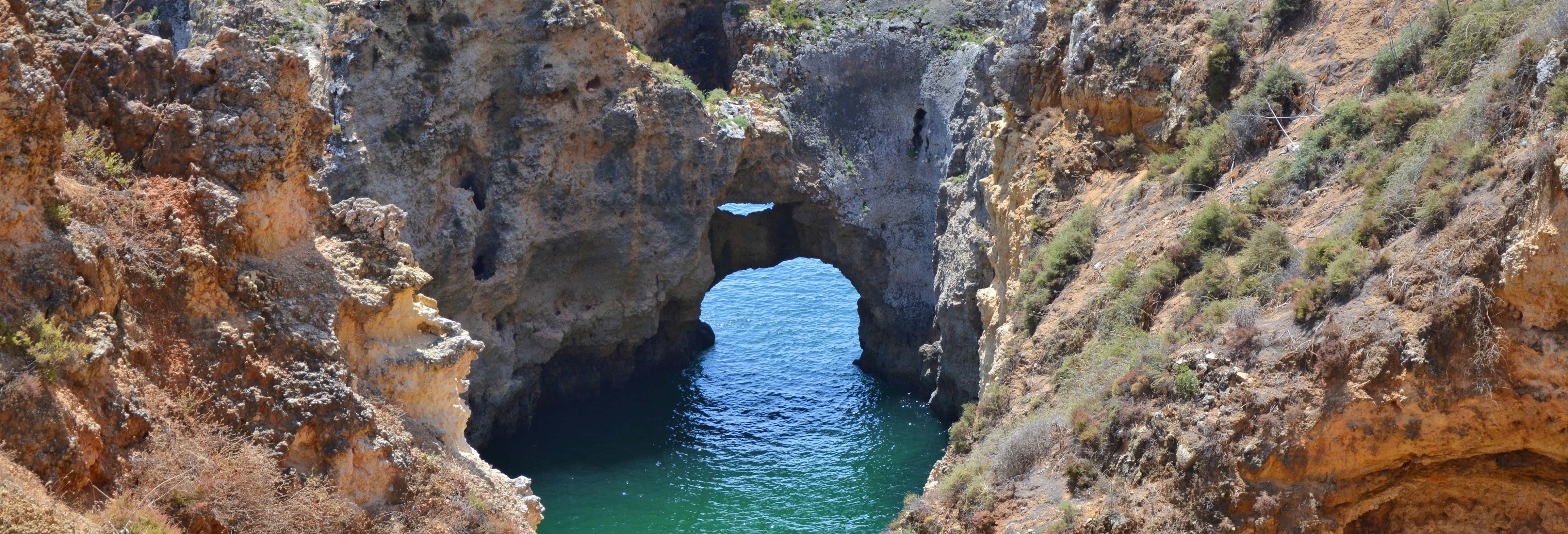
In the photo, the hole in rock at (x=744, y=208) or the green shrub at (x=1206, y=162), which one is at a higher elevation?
the green shrub at (x=1206, y=162)

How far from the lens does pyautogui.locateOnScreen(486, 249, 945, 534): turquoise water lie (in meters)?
23.7

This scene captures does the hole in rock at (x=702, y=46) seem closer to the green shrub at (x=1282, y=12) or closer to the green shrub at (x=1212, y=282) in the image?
the green shrub at (x=1282, y=12)

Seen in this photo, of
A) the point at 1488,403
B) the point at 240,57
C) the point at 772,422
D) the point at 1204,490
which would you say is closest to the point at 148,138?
the point at 240,57

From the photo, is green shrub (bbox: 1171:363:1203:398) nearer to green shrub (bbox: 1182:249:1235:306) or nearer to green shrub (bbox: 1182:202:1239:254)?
green shrub (bbox: 1182:249:1235:306)

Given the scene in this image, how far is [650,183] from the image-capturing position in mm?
27438

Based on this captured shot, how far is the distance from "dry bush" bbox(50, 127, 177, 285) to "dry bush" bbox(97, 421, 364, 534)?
1.59 m

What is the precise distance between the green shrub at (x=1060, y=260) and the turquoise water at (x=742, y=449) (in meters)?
7.19


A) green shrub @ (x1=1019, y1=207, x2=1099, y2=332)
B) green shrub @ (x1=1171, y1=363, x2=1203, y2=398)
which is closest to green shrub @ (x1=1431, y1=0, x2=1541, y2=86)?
green shrub @ (x1=1171, y1=363, x2=1203, y2=398)

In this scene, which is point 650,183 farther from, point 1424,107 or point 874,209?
point 1424,107

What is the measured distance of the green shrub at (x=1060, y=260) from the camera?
17.7 metres

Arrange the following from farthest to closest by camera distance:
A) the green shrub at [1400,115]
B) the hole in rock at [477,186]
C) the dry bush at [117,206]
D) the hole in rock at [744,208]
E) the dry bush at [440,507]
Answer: the hole in rock at [744,208]
the hole in rock at [477,186]
the green shrub at [1400,115]
the dry bush at [440,507]
the dry bush at [117,206]

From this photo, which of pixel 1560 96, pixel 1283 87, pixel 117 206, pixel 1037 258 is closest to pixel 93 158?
pixel 117 206

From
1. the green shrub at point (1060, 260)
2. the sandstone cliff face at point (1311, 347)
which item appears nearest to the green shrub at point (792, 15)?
the sandstone cliff face at point (1311, 347)

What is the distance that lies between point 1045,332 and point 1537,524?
279 inches
